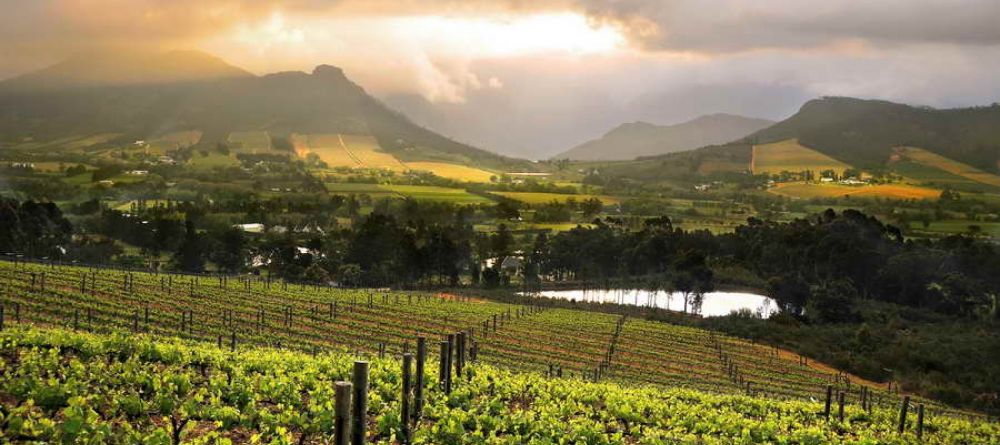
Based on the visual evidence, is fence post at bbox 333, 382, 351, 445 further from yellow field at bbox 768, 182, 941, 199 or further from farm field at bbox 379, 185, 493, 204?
yellow field at bbox 768, 182, 941, 199

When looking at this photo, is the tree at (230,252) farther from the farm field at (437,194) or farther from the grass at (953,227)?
the grass at (953,227)

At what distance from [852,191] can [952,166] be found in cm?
3567

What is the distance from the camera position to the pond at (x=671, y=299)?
83.6 meters

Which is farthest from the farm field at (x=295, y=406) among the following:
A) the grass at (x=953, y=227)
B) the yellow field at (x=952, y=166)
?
the yellow field at (x=952, y=166)

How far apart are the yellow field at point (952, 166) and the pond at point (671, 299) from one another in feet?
368

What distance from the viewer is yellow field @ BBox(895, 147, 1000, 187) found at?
17200 centimetres

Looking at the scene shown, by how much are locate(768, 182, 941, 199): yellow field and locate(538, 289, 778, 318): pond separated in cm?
8153

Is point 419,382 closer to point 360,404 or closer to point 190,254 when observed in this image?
point 360,404

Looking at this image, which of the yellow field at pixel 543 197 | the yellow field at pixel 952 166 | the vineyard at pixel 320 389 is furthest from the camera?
the yellow field at pixel 952 166

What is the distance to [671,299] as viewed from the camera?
89938 millimetres

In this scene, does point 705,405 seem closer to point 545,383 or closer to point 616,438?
point 545,383

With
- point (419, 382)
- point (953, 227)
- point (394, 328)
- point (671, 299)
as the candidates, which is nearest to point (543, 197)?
point (953, 227)

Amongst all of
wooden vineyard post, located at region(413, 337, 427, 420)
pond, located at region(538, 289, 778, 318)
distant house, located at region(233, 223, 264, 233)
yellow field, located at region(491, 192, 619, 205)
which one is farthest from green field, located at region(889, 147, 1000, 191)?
wooden vineyard post, located at region(413, 337, 427, 420)

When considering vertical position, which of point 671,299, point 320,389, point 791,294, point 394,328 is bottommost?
point 671,299
